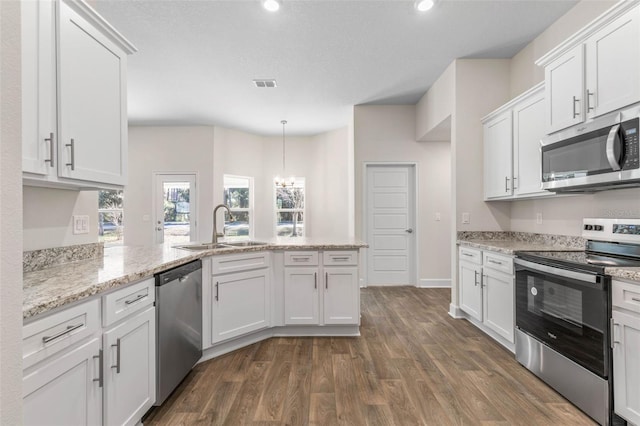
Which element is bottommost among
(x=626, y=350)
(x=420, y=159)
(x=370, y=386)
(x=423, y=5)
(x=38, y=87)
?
(x=370, y=386)

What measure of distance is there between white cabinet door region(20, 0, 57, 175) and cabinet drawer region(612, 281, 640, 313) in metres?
2.89

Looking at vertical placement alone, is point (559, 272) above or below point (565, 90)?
below

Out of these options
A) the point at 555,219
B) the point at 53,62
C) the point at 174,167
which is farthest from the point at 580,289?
the point at 174,167

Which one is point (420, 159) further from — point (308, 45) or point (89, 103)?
point (89, 103)

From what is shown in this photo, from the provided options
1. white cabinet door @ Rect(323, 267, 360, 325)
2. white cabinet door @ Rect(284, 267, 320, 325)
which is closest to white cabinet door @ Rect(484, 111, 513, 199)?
white cabinet door @ Rect(323, 267, 360, 325)

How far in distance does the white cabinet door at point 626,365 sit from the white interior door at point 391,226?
355 centimetres

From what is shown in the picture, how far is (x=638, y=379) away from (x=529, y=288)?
83 centimetres

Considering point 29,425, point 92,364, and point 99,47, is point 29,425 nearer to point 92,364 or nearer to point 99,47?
point 92,364

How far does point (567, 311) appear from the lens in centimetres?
198

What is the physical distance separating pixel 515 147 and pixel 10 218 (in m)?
3.57

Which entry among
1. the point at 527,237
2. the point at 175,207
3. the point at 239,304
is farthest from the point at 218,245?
the point at 175,207

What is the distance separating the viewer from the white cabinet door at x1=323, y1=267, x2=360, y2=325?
3049 millimetres

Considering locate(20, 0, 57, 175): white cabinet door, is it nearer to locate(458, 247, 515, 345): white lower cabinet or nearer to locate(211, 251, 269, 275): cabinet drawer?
locate(211, 251, 269, 275): cabinet drawer

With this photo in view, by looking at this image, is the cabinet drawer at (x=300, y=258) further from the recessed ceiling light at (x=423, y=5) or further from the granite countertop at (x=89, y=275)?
the recessed ceiling light at (x=423, y=5)
